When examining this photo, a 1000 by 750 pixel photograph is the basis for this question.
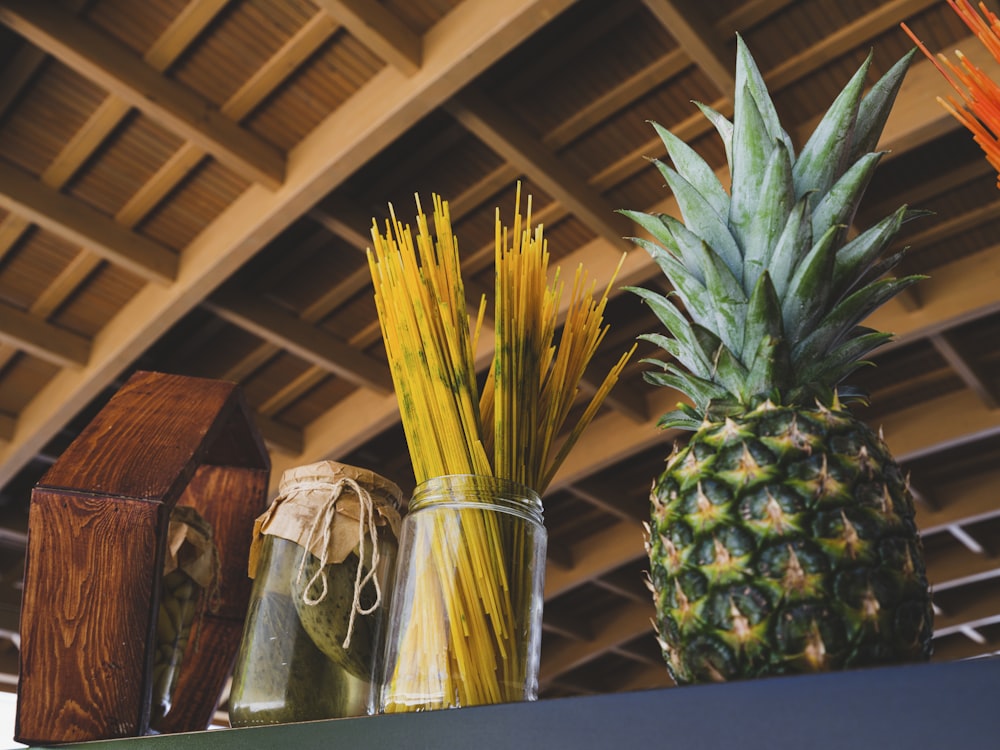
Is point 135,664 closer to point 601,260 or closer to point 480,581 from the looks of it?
point 480,581

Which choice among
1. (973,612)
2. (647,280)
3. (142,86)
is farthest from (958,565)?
(142,86)

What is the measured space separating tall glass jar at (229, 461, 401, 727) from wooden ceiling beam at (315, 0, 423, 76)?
3.90 metres

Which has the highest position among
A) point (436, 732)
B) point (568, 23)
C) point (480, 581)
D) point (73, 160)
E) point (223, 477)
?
point (568, 23)

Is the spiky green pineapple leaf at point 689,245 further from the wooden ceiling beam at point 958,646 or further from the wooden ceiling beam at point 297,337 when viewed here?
the wooden ceiling beam at point 958,646

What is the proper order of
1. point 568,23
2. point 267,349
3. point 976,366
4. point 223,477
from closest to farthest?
point 223,477, point 568,23, point 267,349, point 976,366

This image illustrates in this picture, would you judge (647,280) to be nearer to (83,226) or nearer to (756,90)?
(83,226)

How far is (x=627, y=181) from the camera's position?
19.0 ft

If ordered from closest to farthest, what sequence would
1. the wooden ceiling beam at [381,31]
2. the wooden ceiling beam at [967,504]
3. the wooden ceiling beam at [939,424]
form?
the wooden ceiling beam at [381,31]
the wooden ceiling beam at [939,424]
the wooden ceiling beam at [967,504]

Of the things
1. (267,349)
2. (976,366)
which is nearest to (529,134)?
(267,349)

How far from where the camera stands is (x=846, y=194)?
31.0 inches

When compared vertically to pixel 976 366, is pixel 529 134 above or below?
above

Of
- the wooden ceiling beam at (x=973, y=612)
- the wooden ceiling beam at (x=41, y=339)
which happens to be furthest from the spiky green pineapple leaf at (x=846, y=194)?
the wooden ceiling beam at (x=973, y=612)

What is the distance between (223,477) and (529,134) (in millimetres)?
4435

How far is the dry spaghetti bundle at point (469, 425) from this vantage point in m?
0.74
